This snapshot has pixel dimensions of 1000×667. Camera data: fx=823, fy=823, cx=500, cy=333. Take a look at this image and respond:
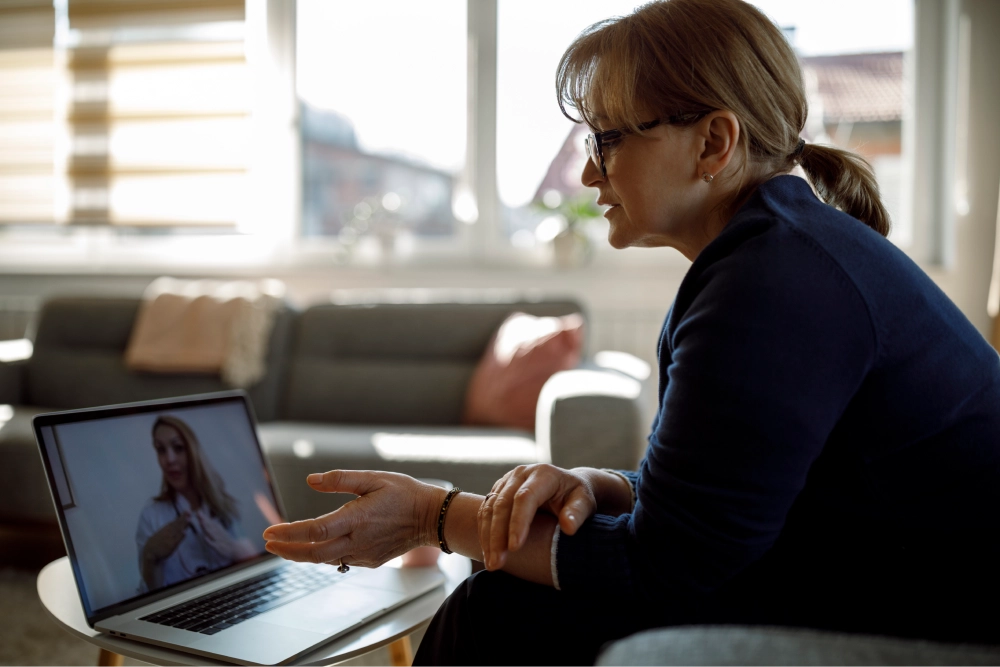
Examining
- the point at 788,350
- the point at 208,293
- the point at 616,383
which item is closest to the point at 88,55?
the point at 208,293

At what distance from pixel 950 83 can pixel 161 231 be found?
3397mm

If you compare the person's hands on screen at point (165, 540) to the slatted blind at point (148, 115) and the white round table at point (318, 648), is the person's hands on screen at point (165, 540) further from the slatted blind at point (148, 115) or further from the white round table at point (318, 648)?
the slatted blind at point (148, 115)

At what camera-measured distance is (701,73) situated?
2.93 feet

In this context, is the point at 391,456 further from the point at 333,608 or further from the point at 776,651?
the point at 776,651

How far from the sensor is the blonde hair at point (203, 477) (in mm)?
1193

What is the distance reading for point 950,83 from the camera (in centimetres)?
312

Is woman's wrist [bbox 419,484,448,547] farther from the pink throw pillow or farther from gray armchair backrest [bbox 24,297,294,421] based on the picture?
gray armchair backrest [bbox 24,297,294,421]

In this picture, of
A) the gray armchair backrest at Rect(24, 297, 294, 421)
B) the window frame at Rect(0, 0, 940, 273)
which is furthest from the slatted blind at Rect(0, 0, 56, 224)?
the gray armchair backrest at Rect(24, 297, 294, 421)

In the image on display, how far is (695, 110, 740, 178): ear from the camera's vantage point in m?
0.90

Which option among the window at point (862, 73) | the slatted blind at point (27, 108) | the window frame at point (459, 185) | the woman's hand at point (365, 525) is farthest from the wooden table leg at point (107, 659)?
the slatted blind at point (27, 108)

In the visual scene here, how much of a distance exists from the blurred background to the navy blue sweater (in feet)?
7.90

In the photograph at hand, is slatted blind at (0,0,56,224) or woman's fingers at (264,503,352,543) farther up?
slatted blind at (0,0,56,224)

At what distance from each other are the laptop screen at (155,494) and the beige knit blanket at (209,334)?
152 centimetres

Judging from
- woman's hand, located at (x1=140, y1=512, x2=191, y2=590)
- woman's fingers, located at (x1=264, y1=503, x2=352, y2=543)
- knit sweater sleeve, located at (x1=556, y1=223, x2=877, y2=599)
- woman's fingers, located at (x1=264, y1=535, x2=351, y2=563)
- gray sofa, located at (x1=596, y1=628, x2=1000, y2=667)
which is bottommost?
woman's hand, located at (x1=140, y1=512, x2=191, y2=590)
